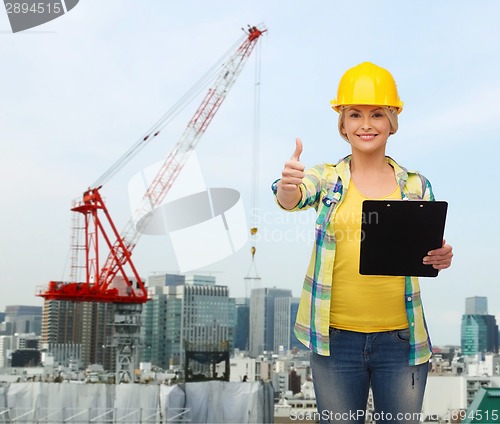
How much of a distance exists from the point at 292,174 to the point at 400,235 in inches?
12.1

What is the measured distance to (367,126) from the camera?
6.81 ft

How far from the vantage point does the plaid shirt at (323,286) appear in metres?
1.98

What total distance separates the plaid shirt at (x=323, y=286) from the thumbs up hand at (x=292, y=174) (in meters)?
0.08

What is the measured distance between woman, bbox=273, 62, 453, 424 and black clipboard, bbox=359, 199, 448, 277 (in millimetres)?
113

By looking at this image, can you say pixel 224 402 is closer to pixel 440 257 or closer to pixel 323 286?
pixel 323 286

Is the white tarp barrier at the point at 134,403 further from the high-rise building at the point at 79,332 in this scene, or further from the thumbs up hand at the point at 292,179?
the high-rise building at the point at 79,332

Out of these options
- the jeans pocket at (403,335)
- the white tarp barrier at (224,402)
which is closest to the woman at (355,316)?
the jeans pocket at (403,335)

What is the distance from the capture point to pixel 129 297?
26797mm

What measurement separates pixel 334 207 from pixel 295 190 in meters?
0.16

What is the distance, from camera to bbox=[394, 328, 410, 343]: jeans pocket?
2006 millimetres

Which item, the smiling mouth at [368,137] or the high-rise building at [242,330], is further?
the high-rise building at [242,330]

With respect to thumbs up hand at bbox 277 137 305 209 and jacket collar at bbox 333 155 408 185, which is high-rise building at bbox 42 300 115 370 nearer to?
jacket collar at bbox 333 155 408 185

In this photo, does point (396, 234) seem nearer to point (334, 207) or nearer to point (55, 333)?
point (334, 207)

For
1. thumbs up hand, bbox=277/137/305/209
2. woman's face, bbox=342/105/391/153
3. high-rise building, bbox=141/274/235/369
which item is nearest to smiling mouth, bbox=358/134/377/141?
woman's face, bbox=342/105/391/153
